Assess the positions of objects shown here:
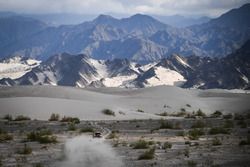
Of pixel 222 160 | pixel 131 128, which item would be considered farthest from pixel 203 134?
pixel 222 160

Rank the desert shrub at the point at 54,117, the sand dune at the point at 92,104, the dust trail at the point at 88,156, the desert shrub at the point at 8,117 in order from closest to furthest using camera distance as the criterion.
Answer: the dust trail at the point at 88,156 → the desert shrub at the point at 54,117 → the desert shrub at the point at 8,117 → the sand dune at the point at 92,104

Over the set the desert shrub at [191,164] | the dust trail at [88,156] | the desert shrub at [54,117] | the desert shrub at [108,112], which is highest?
the desert shrub at [108,112]

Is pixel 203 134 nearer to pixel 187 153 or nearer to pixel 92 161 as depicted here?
pixel 187 153

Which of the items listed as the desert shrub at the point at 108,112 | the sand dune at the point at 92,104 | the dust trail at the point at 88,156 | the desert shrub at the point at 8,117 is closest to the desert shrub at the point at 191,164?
the dust trail at the point at 88,156

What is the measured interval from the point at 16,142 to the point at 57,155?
5284 mm

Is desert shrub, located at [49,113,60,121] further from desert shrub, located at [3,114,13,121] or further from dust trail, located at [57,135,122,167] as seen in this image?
dust trail, located at [57,135,122,167]

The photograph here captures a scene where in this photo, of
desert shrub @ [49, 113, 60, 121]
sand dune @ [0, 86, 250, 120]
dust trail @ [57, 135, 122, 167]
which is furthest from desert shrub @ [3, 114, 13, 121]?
dust trail @ [57, 135, 122, 167]

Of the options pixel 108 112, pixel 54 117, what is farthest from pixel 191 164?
pixel 108 112

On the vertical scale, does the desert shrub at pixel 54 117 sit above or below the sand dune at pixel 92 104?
below

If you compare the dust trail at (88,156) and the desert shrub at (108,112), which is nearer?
the dust trail at (88,156)

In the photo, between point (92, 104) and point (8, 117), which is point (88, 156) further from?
point (92, 104)

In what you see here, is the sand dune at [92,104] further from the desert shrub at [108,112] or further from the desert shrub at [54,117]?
the desert shrub at [54,117]

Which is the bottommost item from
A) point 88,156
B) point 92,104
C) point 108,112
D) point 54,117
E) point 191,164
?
point 191,164

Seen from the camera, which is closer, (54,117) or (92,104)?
(54,117)
